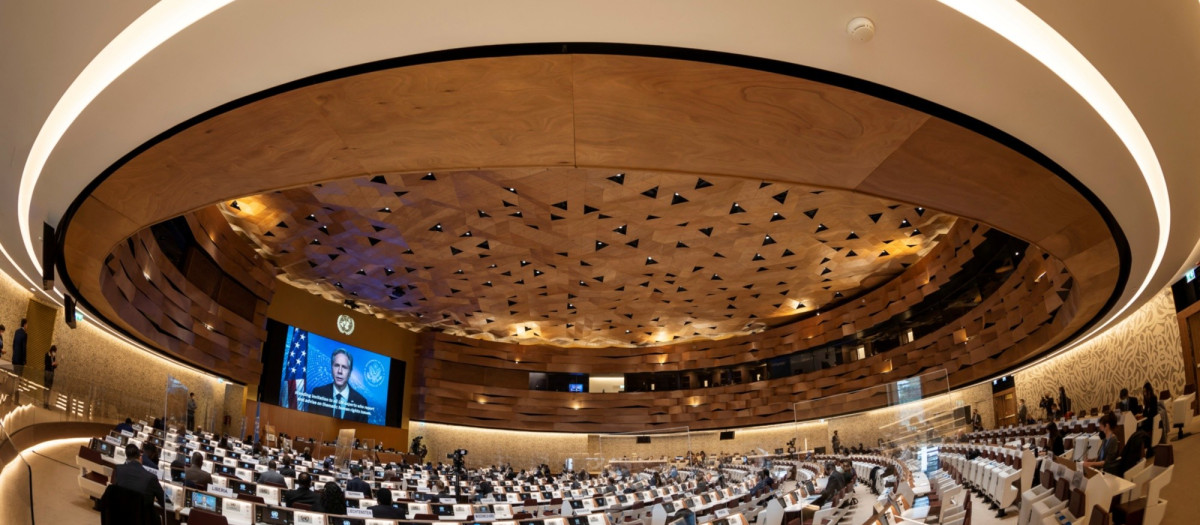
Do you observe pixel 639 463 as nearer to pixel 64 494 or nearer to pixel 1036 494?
pixel 1036 494

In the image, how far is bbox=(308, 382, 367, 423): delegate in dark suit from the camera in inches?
941

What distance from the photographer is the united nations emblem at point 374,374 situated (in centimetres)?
2680

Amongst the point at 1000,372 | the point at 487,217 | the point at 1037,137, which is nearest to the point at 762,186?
the point at 487,217

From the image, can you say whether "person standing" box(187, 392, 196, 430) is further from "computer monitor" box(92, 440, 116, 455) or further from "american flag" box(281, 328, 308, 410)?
"american flag" box(281, 328, 308, 410)

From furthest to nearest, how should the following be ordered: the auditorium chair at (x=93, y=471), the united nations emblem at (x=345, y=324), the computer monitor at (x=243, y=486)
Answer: the united nations emblem at (x=345, y=324) → the computer monitor at (x=243, y=486) → the auditorium chair at (x=93, y=471)

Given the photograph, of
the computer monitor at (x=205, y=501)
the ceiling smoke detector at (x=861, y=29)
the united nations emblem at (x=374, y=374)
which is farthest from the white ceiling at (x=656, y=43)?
the united nations emblem at (x=374, y=374)

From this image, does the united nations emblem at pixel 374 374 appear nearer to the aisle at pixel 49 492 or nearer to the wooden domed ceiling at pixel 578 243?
the wooden domed ceiling at pixel 578 243

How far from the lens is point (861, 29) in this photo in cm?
446

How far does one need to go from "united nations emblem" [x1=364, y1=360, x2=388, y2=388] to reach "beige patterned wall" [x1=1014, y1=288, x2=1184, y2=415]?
2200 cm

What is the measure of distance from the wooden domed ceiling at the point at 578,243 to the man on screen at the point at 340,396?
86.8 inches

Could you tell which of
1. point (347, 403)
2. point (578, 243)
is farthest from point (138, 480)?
point (347, 403)

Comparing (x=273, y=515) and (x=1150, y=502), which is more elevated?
(x=1150, y=502)

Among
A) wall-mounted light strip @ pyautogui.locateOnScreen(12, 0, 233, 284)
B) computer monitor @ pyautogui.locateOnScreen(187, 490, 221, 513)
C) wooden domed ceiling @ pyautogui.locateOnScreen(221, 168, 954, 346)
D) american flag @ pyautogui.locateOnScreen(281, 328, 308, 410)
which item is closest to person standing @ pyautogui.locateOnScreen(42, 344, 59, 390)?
wall-mounted light strip @ pyautogui.locateOnScreen(12, 0, 233, 284)

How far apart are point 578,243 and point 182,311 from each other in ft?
32.5
